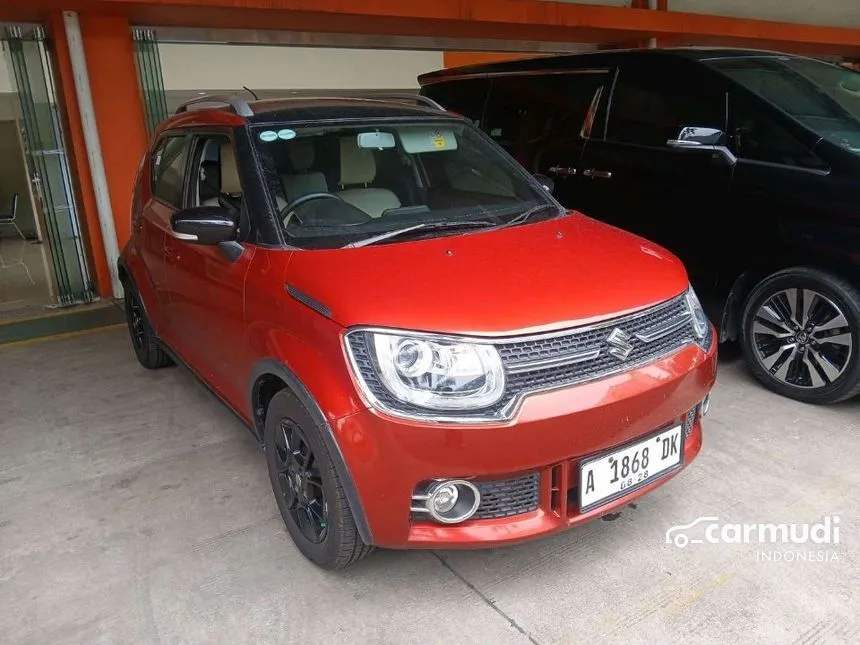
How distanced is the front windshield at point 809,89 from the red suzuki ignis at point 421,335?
1504mm

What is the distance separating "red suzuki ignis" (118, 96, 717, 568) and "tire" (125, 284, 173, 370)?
1.22 meters

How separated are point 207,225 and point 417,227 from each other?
79 cm

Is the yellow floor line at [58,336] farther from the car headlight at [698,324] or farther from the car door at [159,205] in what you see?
the car headlight at [698,324]

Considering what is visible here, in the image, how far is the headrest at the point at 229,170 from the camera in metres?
2.79

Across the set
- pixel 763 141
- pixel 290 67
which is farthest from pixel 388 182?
pixel 290 67

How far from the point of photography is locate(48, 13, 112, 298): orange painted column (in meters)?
5.41

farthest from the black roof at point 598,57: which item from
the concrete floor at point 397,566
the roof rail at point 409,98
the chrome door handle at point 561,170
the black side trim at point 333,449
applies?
the black side trim at point 333,449

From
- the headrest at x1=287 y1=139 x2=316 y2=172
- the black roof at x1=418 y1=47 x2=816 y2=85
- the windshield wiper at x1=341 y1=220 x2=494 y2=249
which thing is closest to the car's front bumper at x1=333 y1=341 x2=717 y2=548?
the windshield wiper at x1=341 y1=220 x2=494 y2=249

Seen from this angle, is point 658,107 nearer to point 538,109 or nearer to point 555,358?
point 538,109

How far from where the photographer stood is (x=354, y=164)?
9.61 ft

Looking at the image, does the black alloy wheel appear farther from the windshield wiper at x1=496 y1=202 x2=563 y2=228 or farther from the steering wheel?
the windshield wiper at x1=496 y1=202 x2=563 y2=228

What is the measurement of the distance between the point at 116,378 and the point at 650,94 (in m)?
3.76

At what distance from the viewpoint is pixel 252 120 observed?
2.80 metres

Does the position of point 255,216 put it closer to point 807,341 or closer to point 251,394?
point 251,394
